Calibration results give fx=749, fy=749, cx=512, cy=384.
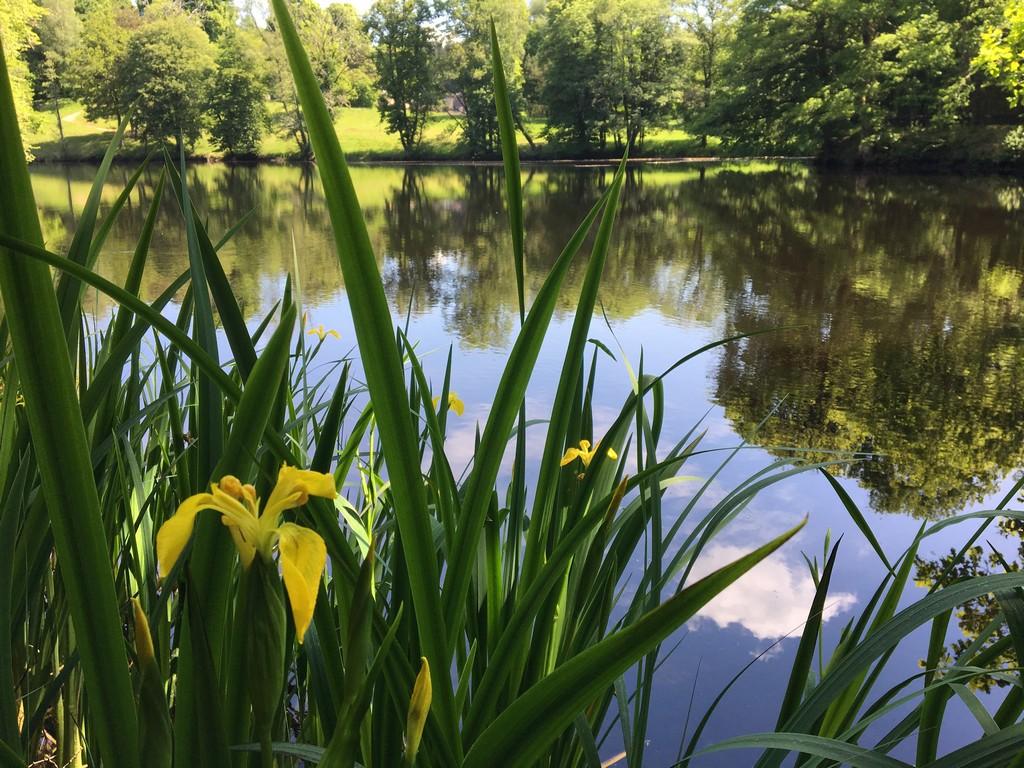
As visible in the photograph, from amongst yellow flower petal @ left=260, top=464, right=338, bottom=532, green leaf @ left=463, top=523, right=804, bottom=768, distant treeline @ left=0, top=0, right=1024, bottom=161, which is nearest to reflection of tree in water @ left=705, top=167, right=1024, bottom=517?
green leaf @ left=463, top=523, right=804, bottom=768

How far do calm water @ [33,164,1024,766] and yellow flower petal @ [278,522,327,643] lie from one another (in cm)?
65

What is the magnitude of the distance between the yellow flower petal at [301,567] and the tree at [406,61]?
30461 mm

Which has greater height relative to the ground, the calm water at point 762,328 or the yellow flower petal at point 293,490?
the yellow flower petal at point 293,490

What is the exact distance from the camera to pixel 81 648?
342 millimetres

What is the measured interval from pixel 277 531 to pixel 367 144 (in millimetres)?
32061

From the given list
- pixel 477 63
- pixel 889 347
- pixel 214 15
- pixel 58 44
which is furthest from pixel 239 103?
pixel 889 347

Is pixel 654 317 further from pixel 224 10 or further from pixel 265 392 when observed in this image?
pixel 224 10

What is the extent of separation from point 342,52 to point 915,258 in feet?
72.3

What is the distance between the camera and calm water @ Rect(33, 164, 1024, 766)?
2287 mm

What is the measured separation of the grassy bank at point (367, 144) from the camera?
87.2 feet

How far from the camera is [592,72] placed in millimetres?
26969

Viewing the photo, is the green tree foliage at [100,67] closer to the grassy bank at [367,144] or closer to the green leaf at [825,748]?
the grassy bank at [367,144]

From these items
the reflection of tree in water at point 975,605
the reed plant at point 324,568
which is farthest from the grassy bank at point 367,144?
the reed plant at point 324,568

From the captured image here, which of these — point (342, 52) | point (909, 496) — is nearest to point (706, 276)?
point (909, 496)
